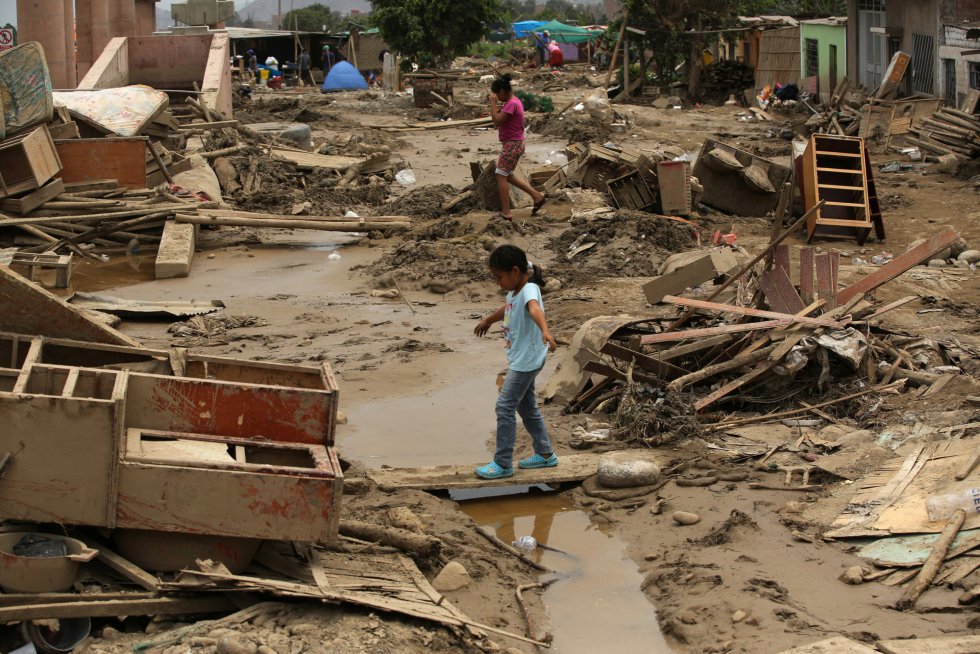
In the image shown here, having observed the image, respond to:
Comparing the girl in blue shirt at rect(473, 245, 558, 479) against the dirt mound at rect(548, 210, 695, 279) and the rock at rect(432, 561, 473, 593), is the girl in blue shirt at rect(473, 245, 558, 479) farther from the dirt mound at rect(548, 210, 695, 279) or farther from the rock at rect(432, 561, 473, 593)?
the dirt mound at rect(548, 210, 695, 279)

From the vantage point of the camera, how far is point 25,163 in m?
13.4

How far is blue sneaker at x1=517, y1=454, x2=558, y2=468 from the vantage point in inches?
267

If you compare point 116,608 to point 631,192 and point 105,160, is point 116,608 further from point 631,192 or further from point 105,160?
point 631,192

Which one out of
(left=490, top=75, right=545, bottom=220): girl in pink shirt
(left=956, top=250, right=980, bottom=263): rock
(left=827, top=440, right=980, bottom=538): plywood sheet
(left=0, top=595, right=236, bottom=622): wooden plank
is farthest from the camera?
(left=490, top=75, right=545, bottom=220): girl in pink shirt

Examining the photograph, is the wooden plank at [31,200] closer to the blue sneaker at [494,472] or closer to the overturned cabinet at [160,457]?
the blue sneaker at [494,472]

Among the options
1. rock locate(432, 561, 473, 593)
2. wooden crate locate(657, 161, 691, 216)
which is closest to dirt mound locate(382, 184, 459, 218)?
wooden crate locate(657, 161, 691, 216)

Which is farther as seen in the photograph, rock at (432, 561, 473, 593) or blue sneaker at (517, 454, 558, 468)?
blue sneaker at (517, 454, 558, 468)

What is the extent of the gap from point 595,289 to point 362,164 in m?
8.53

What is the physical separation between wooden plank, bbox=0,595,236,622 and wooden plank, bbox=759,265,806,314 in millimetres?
5094

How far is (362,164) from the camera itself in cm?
1905

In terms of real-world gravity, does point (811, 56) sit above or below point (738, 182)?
above

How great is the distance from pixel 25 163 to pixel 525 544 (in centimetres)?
993

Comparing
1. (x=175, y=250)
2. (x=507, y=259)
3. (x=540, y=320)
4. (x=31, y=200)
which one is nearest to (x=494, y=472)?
(x=540, y=320)

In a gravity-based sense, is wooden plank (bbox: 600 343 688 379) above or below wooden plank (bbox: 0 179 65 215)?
below
